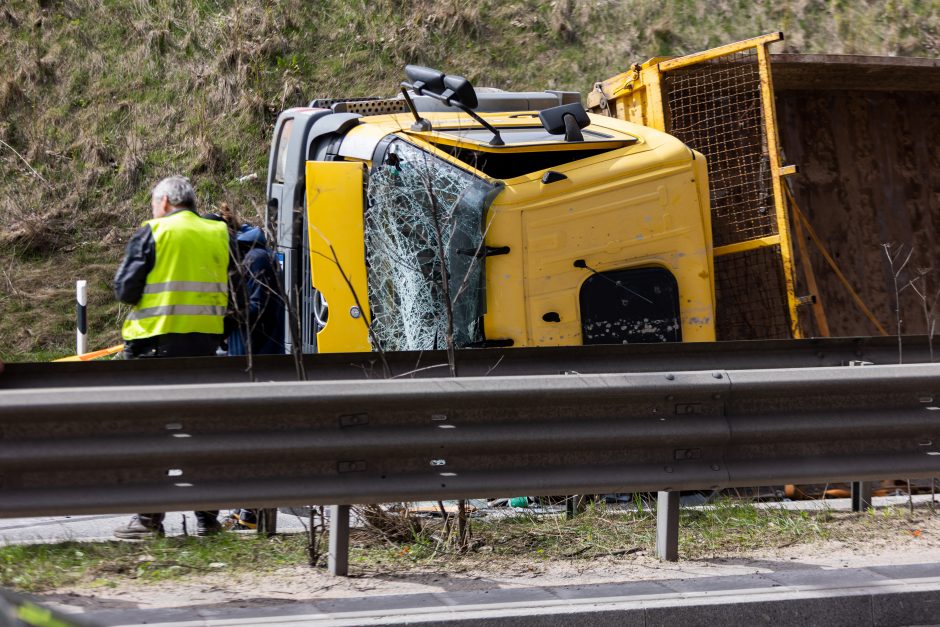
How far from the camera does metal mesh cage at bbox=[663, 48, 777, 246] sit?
7.52m

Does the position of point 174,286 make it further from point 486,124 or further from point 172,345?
A: point 486,124

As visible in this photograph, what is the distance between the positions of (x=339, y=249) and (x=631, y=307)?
164 centimetres

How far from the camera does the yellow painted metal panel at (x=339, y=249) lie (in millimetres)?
5977

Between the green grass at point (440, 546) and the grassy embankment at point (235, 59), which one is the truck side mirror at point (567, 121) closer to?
the green grass at point (440, 546)

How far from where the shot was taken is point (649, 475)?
3959 mm

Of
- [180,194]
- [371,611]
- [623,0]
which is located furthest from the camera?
[623,0]

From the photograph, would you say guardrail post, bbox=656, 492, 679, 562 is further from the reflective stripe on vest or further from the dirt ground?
the reflective stripe on vest

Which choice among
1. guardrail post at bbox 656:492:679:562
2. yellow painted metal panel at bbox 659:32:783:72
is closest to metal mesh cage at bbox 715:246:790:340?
yellow painted metal panel at bbox 659:32:783:72

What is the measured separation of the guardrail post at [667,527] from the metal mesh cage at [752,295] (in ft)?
11.4

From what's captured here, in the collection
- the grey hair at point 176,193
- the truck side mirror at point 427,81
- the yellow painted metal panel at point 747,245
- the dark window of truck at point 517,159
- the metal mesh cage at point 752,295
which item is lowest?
the metal mesh cage at point 752,295

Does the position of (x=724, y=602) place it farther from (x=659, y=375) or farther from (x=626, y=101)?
(x=626, y=101)

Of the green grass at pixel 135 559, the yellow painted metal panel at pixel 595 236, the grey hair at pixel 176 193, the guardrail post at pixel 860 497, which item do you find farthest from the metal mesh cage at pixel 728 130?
the green grass at pixel 135 559

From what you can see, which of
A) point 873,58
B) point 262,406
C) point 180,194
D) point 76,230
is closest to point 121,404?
point 262,406

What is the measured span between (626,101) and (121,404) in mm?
5531
